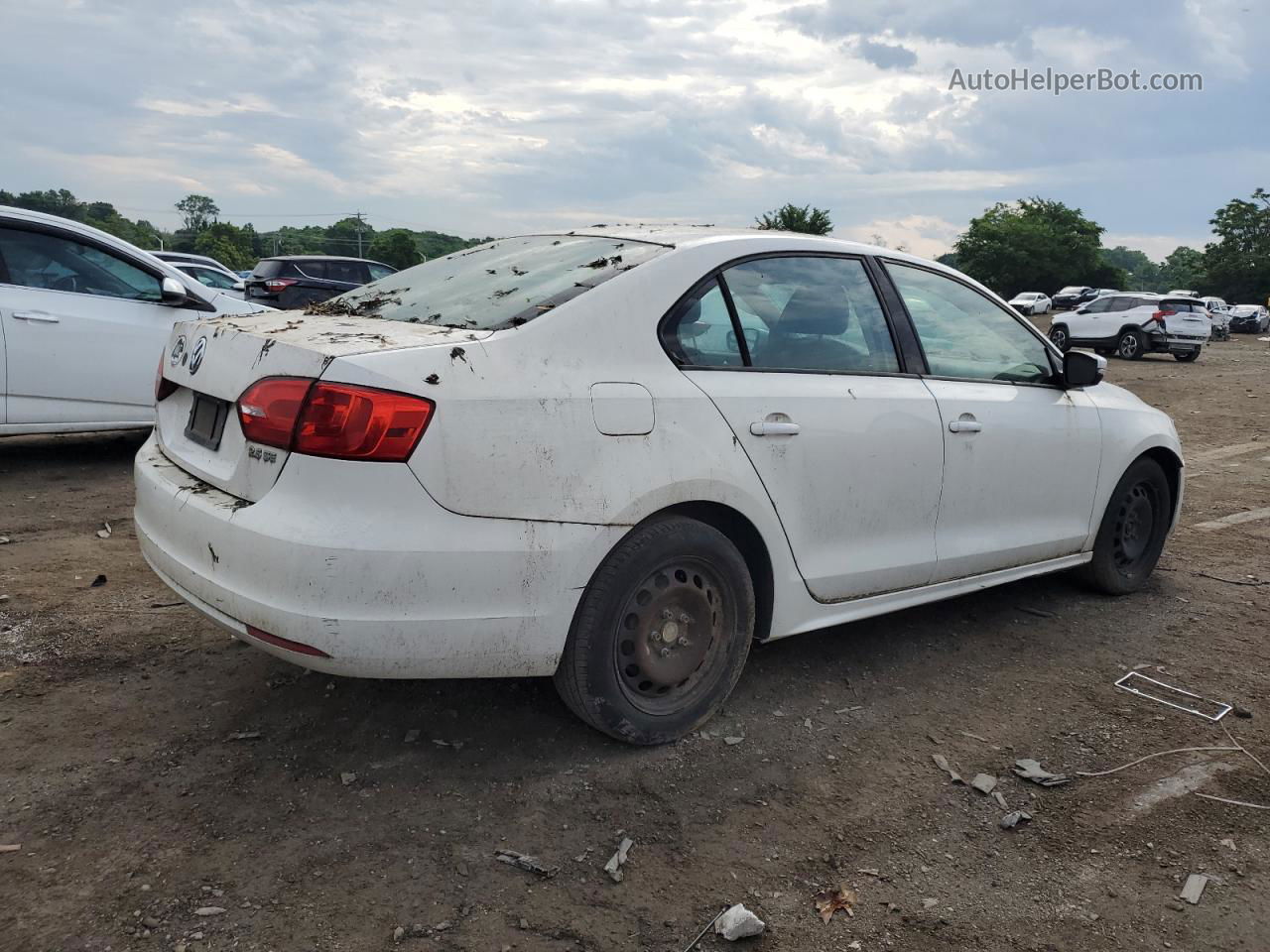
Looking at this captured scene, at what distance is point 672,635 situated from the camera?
3219mm

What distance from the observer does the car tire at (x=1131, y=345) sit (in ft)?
83.3

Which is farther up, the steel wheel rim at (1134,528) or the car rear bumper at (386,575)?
the car rear bumper at (386,575)

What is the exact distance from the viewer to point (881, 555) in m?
3.76

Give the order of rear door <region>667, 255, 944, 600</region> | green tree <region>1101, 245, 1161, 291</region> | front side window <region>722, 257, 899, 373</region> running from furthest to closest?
green tree <region>1101, 245, 1161, 291</region> → front side window <region>722, 257, 899, 373</region> → rear door <region>667, 255, 944, 600</region>

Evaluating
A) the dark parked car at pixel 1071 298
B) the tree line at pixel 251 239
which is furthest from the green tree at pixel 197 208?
the dark parked car at pixel 1071 298

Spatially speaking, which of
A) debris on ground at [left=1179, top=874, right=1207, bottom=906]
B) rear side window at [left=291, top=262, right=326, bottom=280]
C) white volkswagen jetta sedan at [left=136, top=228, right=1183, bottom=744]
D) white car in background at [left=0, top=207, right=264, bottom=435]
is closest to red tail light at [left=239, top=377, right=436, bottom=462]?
white volkswagen jetta sedan at [left=136, top=228, right=1183, bottom=744]

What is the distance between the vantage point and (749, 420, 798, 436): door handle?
130 inches

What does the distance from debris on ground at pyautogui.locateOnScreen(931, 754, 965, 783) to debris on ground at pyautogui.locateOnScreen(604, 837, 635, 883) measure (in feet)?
3.59

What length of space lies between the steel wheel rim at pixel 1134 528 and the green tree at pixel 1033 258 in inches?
3018

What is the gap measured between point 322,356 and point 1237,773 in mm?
3078

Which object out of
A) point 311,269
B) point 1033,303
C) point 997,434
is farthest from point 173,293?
point 1033,303

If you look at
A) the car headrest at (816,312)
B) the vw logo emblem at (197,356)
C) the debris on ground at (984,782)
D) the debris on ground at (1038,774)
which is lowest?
the debris on ground at (984,782)

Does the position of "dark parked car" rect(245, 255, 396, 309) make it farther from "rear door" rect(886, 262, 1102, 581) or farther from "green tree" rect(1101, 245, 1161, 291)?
"green tree" rect(1101, 245, 1161, 291)

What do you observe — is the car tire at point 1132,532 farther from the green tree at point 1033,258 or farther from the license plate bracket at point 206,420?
the green tree at point 1033,258
